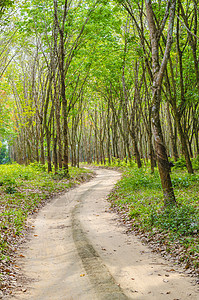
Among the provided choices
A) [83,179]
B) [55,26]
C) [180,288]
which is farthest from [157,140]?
[83,179]

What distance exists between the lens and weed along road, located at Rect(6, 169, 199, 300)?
14.5 ft

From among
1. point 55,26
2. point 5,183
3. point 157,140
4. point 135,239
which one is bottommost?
point 135,239

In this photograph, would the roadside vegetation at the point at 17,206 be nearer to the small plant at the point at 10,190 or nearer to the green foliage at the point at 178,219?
the small plant at the point at 10,190

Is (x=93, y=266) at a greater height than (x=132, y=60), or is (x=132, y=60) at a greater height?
(x=132, y=60)

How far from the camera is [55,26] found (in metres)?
17.4

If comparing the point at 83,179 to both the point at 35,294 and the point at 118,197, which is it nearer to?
the point at 118,197

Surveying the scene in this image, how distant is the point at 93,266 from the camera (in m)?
5.43

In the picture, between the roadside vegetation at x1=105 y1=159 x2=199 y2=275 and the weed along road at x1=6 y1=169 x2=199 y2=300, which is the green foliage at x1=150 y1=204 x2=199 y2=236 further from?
the weed along road at x1=6 y1=169 x2=199 y2=300

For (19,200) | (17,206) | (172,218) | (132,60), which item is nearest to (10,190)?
(19,200)

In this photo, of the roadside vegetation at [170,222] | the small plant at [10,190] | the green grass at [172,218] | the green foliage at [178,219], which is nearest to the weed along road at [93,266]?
the roadside vegetation at [170,222]

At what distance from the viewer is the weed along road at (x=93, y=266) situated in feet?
14.5

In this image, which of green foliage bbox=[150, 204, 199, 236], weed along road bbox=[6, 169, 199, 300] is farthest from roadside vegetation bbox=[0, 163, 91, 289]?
green foliage bbox=[150, 204, 199, 236]

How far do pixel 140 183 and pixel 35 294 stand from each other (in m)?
9.92

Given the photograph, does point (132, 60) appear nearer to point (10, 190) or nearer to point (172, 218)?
point (10, 190)
